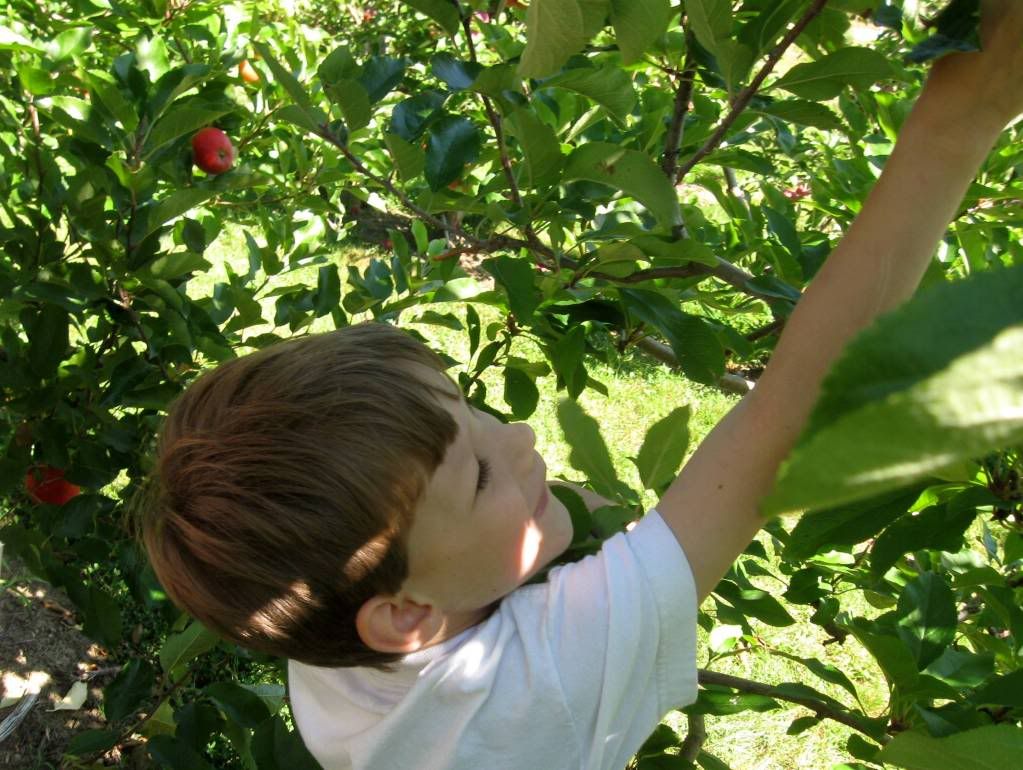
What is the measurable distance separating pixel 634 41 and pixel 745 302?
96cm

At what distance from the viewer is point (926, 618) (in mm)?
1177

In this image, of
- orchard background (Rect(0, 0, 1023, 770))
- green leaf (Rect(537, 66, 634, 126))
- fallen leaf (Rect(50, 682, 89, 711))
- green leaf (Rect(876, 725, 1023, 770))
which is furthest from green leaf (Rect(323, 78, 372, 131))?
fallen leaf (Rect(50, 682, 89, 711))

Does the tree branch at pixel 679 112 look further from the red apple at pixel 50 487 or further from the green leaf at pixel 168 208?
the red apple at pixel 50 487

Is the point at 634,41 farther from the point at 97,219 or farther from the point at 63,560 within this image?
the point at 63,560

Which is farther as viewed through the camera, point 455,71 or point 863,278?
point 455,71

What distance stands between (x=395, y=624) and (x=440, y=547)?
0.10m

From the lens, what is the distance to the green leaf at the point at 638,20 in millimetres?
996

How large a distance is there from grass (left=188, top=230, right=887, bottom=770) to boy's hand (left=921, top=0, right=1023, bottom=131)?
1088mm

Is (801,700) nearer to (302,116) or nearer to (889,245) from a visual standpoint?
(889,245)

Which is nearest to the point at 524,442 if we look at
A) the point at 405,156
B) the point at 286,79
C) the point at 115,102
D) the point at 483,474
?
the point at 483,474

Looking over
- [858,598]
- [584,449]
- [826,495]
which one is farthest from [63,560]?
[858,598]

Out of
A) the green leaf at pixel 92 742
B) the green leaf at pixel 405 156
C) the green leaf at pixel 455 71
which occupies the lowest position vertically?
the green leaf at pixel 92 742

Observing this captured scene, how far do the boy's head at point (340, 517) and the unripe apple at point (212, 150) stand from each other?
1487mm

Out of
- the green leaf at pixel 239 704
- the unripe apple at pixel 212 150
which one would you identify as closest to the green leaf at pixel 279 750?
the green leaf at pixel 239 704
